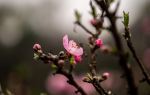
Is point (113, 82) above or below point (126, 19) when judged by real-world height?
below

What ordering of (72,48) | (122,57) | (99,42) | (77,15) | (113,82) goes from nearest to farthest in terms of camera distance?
(72,48), (99,42), (122,57), (77,15), (113,82)

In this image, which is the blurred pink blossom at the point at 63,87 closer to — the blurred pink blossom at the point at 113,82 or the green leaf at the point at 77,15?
the blurred pink blossom at the point at 113,82

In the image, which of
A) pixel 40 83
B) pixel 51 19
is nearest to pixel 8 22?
pixel 51 19

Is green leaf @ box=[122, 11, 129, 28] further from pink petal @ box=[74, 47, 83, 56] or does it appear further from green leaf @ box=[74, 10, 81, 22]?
green leaf @ box=[74, 10, 81, 22]

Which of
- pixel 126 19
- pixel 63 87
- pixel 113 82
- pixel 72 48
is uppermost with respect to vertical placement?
pixel 126 19

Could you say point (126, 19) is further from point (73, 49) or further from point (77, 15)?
point (77, 15)

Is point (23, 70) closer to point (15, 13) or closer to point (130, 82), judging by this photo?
point (130, 82)

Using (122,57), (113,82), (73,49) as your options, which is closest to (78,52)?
(73,49)

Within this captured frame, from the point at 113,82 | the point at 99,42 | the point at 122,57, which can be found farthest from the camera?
the point at 113,82

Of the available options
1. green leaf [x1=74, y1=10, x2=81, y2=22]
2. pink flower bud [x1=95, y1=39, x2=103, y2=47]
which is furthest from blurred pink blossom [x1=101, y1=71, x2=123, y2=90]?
pink flower bud [x1=95, y1=39, x2=103, y2=47]
